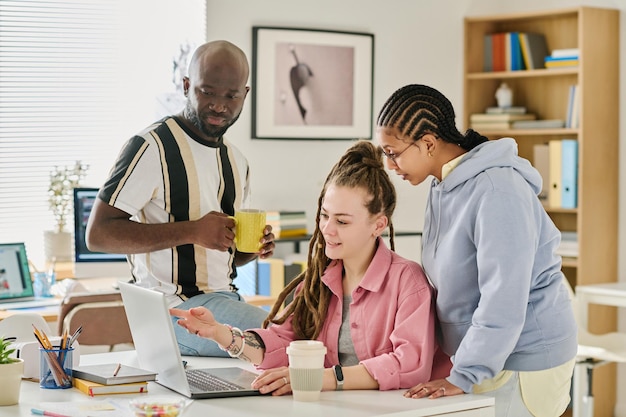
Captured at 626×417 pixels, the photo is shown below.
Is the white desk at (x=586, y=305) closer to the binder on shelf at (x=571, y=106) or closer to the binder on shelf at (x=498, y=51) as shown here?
the binder on shelf at (x=571, y=106)

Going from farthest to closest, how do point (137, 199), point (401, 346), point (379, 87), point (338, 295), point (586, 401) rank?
point (379, 87), point (586, 401), point (137, 199), point (338, 295), point (401, 346)

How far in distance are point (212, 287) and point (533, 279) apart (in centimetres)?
94

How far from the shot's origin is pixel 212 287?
2.77 meters

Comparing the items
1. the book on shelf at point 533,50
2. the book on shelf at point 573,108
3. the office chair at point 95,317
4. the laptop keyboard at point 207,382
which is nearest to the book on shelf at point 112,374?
the laptop keyboard at point 207,382

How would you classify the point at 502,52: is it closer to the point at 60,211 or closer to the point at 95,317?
the point at 60,211

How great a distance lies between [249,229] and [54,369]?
617 millimetres

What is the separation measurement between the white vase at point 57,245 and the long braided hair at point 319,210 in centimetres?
244

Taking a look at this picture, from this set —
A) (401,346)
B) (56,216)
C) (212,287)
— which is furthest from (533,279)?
(56,216)

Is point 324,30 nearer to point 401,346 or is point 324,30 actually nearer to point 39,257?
point 39,257

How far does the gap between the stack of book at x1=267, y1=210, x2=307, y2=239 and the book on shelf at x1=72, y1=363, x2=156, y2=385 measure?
8.86ft

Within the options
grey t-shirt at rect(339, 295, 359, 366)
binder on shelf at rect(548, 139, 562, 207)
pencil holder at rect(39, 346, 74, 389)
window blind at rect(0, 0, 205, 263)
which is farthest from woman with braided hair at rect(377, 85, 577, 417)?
binder on shelf at rect(548, 139, 562, 207)

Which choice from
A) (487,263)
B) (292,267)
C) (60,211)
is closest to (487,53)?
(292,267)

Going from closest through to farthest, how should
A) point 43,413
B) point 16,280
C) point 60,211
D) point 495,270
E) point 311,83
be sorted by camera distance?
1. point 43,413
2. point 495,270
3. point 16,280
4. point 60,211
5. point 311,83

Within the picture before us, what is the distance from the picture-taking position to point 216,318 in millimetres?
2643
